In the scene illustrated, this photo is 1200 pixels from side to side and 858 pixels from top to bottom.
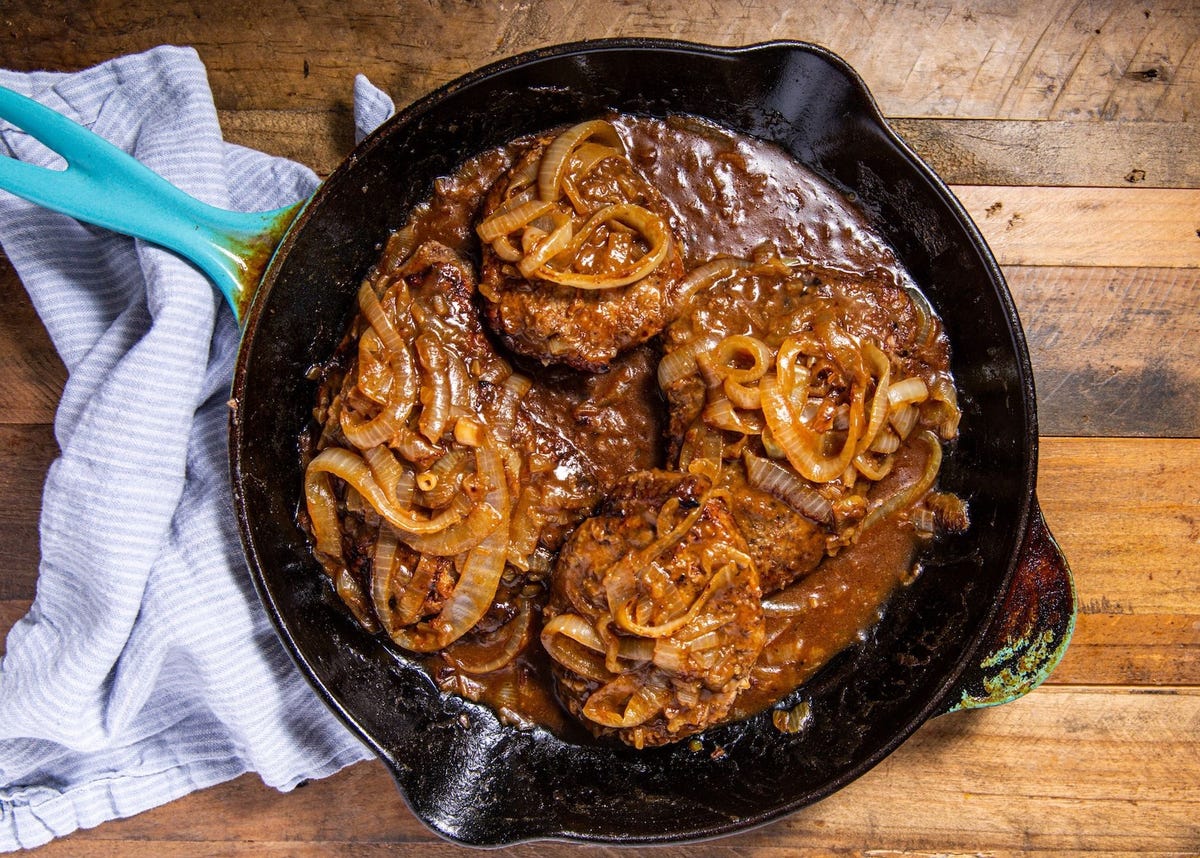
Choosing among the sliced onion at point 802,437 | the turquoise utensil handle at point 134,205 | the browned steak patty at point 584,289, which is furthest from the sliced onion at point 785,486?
the turquoise utensil handle at point 134,205

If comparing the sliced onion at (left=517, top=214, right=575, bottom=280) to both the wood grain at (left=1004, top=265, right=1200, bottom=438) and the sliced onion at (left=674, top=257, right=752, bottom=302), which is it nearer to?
the sliced onion at (left=674, top=257, right=752, bottom=302)

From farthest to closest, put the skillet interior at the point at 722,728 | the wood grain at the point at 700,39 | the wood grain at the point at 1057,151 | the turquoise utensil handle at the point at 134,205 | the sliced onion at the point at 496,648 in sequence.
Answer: the wood grain at the point at 1057,151 → the wood grain at the point at 700,39 → the sliced onion at the point at 496,648 → the skillet interior at the point at 722,728 → the turquoise utensil handle at the point at 134,205

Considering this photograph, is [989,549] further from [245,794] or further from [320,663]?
[245,794]

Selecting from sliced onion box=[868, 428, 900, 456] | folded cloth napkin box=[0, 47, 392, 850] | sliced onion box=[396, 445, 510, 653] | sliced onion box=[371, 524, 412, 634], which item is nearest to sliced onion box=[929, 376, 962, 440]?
sliced onion box=[868, 428, 900, 456]

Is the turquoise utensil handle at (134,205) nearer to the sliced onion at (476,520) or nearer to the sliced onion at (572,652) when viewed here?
the sliced onion at (476,520)

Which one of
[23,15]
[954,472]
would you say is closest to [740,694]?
[954,472]

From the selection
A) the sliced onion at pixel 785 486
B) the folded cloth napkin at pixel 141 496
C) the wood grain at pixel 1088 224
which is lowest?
the folded cloth napkin at pixel 141 496

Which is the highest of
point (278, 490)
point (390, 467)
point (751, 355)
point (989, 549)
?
point (751, 355)
